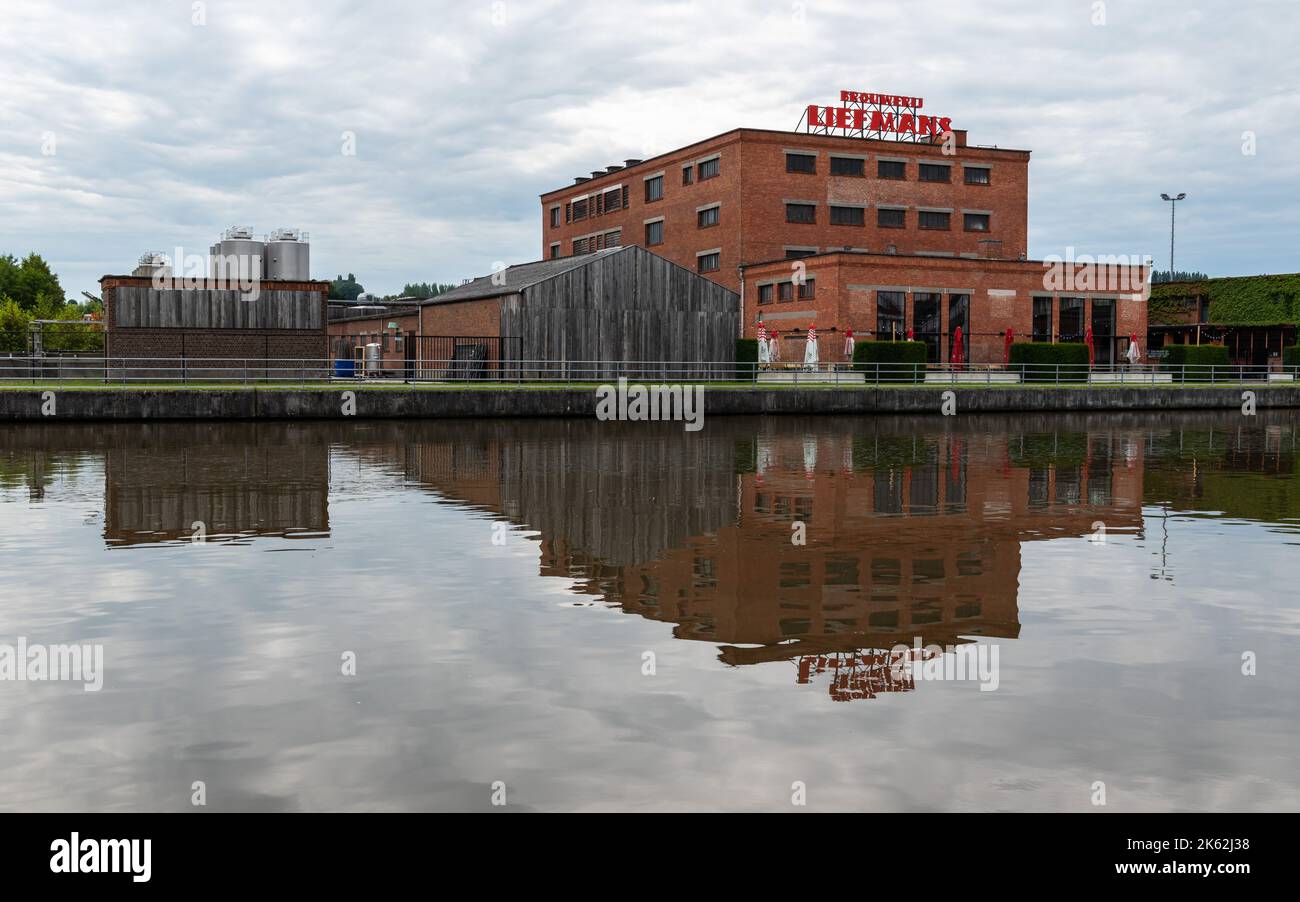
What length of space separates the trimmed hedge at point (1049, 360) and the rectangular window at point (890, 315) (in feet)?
21.7

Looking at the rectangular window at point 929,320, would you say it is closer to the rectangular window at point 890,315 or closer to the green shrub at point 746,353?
the rectangular window at point 890,315

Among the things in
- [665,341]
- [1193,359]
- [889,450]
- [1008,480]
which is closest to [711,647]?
[1008,480]

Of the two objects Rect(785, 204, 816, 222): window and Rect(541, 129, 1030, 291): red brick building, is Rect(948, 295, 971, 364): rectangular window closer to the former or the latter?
Rect(541, 129, 1030, 291): red brick building

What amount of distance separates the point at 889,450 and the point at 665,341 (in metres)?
24.5

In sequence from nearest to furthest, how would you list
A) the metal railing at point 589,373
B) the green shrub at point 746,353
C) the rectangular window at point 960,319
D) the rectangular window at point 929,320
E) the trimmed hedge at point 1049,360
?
the metal railing at point 589,373 → the green shrub at point 746,353 → the trimmed hedge at point 1049,360 → the rectangular window at point 929,320 → the rectangular window at point 960,319

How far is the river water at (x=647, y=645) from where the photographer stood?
595 cm

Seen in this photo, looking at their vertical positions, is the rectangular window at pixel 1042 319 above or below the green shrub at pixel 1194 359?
above

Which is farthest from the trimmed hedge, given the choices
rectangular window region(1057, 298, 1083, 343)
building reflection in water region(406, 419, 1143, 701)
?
building reflection in water region(406, 419, 1143, 701)

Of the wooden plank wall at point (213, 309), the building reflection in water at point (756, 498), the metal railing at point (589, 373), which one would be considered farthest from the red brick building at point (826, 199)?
the building reflection in water at point (756, 498)

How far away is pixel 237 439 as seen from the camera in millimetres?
28750

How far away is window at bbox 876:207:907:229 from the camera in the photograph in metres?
69.9

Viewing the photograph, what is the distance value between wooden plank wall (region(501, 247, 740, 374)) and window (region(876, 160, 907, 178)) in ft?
72.9

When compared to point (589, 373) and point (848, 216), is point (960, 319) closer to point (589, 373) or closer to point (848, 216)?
point (848, 216)
